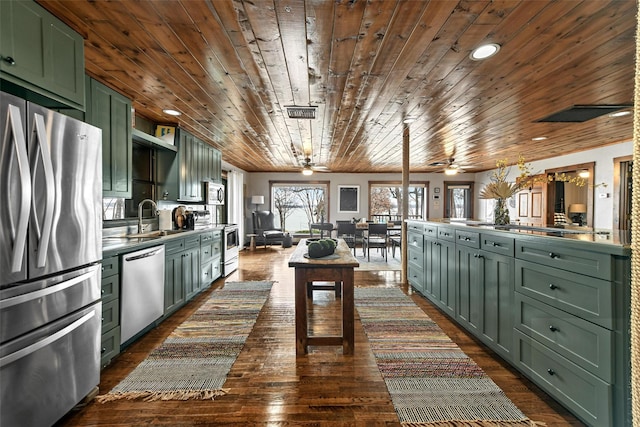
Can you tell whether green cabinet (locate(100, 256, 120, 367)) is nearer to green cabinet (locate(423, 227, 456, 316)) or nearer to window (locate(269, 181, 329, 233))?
green cabinet (locate(423, 227, 456, 316))

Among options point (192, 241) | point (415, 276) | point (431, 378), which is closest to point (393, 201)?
point (415, 276)

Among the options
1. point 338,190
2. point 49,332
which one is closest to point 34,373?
point 49,332

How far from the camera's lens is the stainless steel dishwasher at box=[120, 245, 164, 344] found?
7.58ft

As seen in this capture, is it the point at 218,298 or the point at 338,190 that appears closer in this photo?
the point at 218,298

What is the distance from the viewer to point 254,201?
8586 mm

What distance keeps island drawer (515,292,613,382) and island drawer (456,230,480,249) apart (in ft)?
2.01

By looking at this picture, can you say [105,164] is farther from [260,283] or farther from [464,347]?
[464,347]

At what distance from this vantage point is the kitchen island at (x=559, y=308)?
1372 mm

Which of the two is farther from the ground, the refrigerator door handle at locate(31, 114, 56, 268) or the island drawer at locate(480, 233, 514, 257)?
the refrigerator door handle at locate(31, 114, 56, 268)

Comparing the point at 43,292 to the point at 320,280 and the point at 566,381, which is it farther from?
the point at 566,381

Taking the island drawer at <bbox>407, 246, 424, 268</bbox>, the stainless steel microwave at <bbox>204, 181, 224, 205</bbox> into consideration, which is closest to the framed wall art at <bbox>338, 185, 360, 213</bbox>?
the stainless steel microwave at <bbox>204, 181, 224, 205</bbox>

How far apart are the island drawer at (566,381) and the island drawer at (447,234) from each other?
109 centimetres

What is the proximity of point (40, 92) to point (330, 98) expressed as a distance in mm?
2150

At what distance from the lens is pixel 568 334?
5.27 feet
